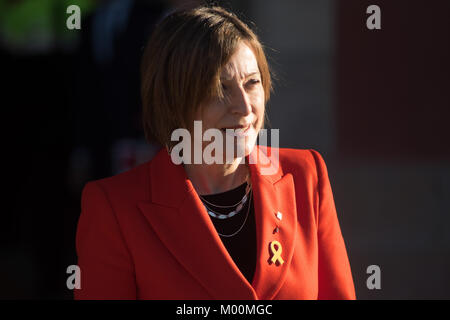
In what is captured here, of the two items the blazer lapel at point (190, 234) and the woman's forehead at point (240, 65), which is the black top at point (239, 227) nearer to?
the blazer lapel at point (190, 234)

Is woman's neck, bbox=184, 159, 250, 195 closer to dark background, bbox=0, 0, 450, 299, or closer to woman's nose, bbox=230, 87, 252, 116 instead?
woman's nose, bbox=230, 87, 252, 116

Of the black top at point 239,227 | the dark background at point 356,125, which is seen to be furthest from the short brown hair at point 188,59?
the dark background at point 356,125

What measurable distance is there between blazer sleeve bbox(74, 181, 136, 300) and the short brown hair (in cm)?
38

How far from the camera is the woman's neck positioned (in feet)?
7.36

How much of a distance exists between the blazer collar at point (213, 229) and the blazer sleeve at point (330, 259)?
108mm

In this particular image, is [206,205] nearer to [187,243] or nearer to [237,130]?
[187,243]

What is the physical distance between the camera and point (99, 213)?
206 centimetres

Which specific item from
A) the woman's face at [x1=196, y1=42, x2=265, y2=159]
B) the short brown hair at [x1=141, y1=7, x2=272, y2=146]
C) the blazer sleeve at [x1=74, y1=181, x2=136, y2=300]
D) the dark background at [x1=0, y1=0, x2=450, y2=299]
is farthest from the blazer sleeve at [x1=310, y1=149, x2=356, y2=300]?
→ the dark background at [x1=0, y1=0, x2=450, y2=299]

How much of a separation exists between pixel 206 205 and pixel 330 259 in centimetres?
45

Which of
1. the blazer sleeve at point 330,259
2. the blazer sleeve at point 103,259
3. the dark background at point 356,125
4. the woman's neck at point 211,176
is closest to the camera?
the blazer sleeve at point 103,259

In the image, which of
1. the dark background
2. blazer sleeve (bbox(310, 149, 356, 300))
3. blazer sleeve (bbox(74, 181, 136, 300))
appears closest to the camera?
blazer sleeve (bbox(74, 181, 136, 300))

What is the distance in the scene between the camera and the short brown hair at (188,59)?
204 cm
